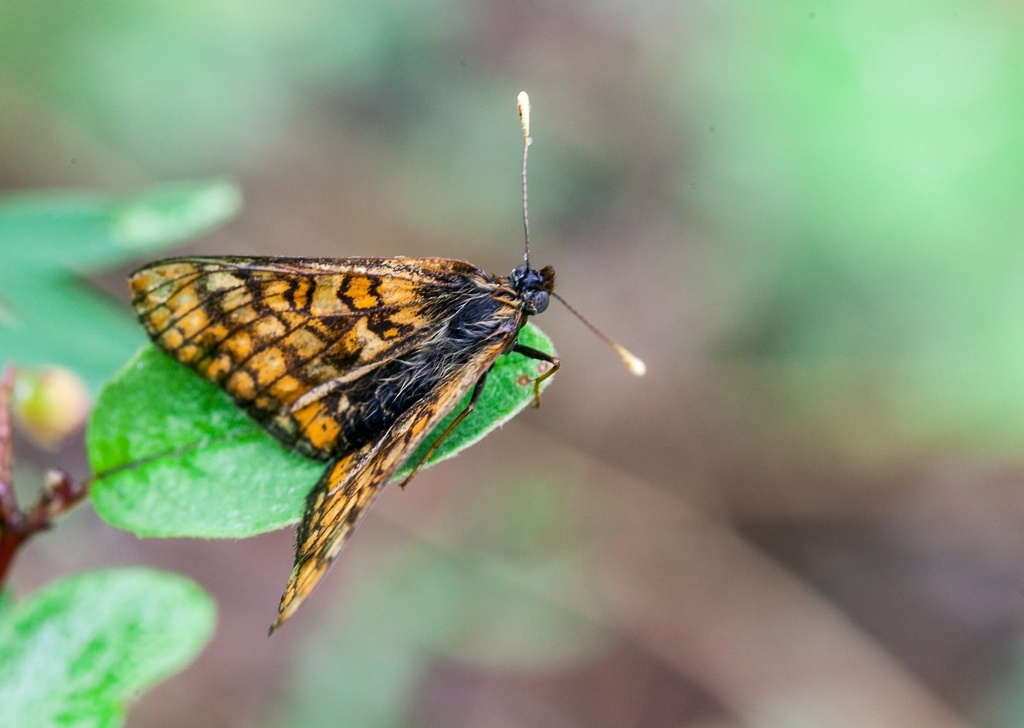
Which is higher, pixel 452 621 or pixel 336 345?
pixel 452 621

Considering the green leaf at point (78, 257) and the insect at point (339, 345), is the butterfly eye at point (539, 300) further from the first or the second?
the green leaf at point (78, 257)

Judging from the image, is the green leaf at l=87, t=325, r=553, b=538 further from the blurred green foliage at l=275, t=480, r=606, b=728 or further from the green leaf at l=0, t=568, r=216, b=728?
the blurred green foliage at l=275, t=480, r=606, b=728

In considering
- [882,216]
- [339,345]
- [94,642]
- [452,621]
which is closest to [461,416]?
[339,345]

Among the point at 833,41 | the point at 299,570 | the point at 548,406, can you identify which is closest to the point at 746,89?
the point at 833,41

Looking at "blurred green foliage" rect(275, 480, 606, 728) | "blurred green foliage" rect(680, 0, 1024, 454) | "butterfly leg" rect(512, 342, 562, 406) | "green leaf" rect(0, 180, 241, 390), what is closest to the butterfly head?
"butterfly leg" rect(512, 342, 562, 406)

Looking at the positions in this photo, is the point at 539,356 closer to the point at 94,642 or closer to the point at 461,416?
the point at 461,416
